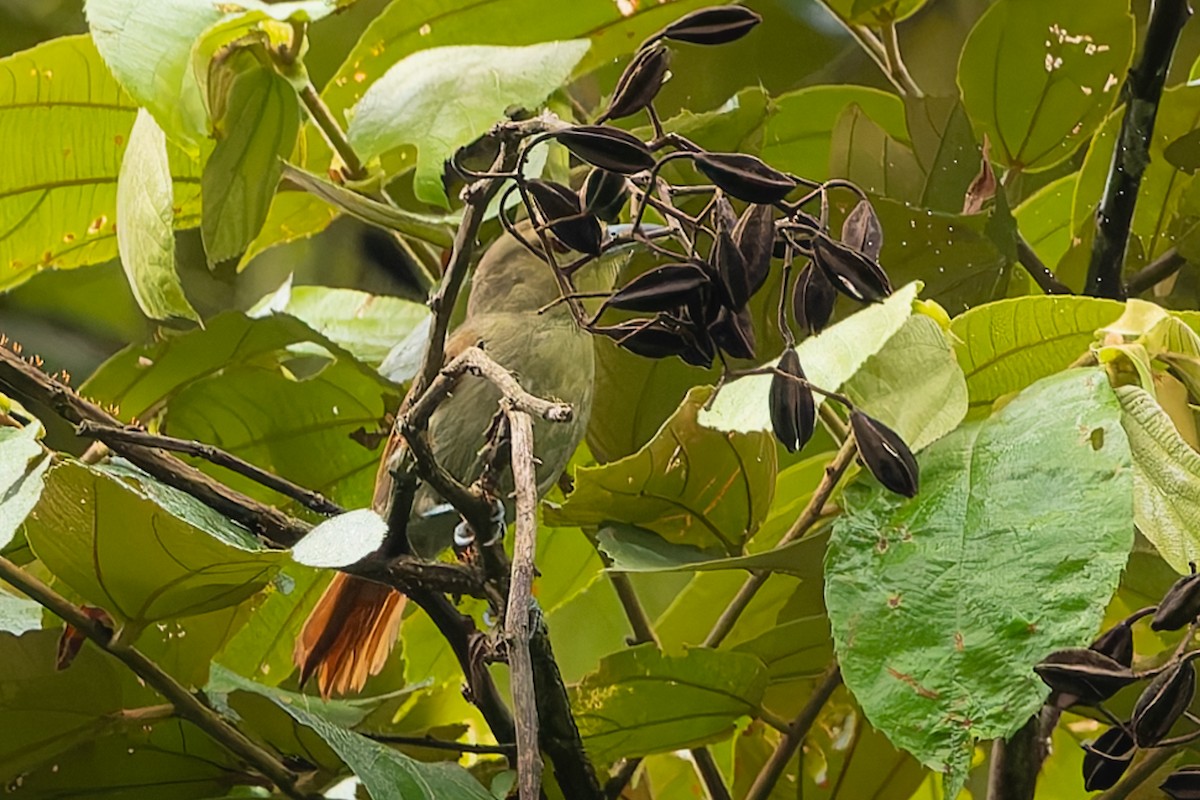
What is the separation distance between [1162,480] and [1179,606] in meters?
0.05

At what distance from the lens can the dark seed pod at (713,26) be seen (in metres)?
0.44

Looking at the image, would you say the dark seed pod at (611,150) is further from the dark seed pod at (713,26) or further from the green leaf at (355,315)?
the green leaf at (355,315)

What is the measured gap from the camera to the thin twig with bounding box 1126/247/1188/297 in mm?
652

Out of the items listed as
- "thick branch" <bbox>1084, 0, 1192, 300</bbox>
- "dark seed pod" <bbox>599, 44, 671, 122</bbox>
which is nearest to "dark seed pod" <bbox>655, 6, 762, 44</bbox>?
"dark seed pod" <bbox>599, 44, 671, 122</bbox>

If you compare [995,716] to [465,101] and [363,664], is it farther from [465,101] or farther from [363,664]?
[363,664]

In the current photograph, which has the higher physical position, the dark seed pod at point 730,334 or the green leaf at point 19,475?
the dark seed pod at point 730,334

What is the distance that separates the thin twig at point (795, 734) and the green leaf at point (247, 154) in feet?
1.01

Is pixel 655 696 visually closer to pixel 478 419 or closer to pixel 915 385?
pixel 915 385

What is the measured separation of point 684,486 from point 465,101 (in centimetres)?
18

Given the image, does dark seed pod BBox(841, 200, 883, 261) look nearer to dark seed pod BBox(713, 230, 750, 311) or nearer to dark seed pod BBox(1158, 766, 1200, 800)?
dark seed pod BBox(713, 230, 750, 311)

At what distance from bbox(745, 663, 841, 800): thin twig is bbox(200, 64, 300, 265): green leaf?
12.2 inches

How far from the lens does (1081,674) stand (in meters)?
0.38

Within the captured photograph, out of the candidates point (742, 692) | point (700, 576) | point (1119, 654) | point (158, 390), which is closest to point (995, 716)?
point (1119, 654)

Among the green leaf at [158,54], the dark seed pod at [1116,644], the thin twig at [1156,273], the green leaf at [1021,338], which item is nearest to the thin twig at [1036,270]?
the thin twig at [1156,273]
